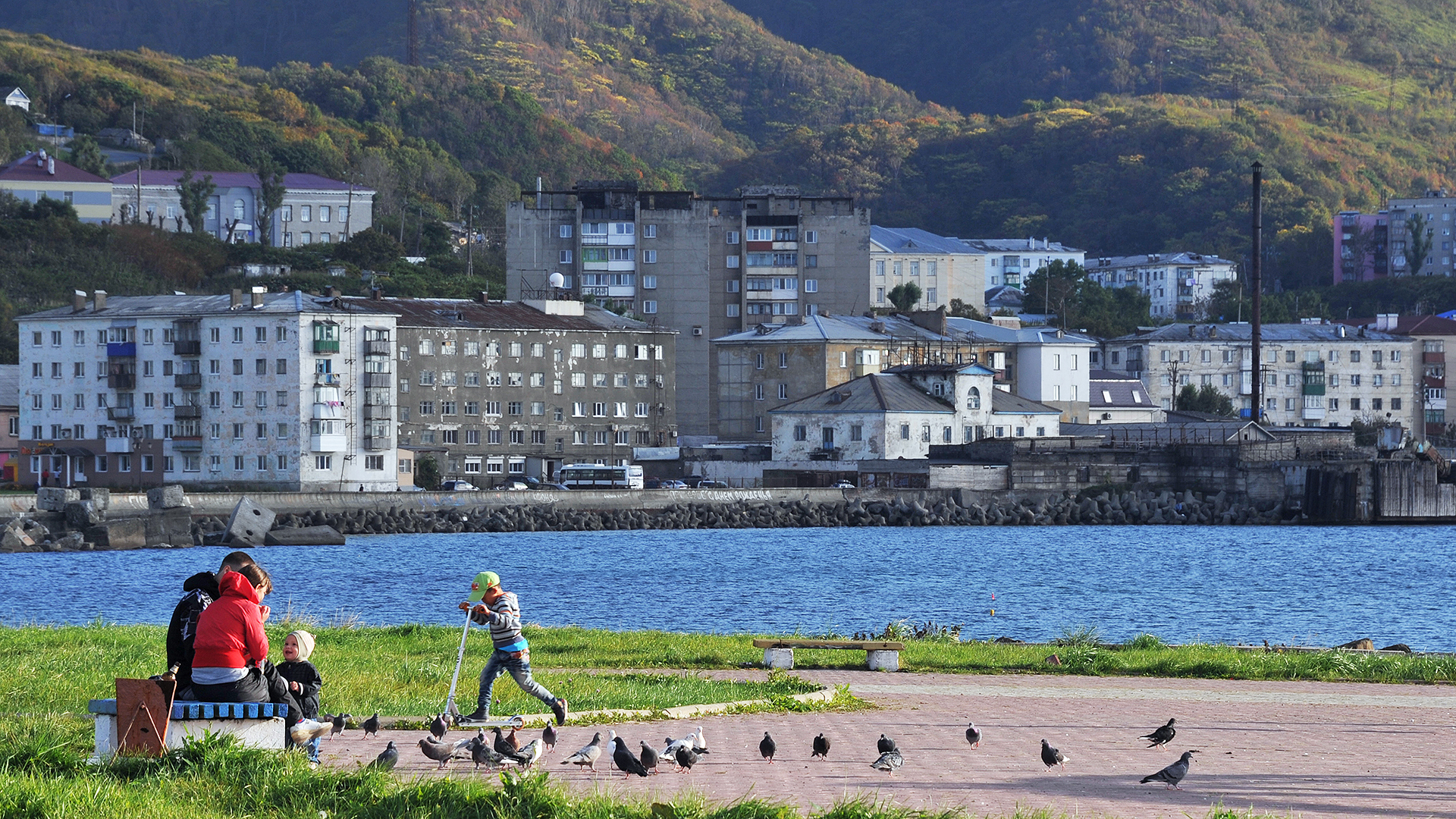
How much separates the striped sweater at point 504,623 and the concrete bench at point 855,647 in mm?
6837

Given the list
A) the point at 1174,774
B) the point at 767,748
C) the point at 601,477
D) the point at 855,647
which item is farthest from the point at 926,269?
the point at 1174,774

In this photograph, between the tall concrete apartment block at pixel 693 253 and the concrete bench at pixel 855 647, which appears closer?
the concrete bench at pixel 855 647

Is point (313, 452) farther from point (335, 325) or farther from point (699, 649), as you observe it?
point (699, 649)

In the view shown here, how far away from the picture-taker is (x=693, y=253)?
418ft

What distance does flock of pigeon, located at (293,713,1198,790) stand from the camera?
1212 cm

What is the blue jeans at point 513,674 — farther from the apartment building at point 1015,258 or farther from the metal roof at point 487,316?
the apartment building at point 1015,258

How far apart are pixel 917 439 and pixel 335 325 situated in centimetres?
2965

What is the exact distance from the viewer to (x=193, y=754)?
465 inches

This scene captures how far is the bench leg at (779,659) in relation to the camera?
2123 centimetres

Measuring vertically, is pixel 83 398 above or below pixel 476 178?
below

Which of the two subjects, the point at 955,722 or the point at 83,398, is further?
the point at 83,398

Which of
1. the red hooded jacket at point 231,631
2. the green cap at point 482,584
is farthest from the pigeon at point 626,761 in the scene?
the green cap at point 482,584

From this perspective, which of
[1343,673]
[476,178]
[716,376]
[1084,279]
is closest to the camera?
[1343,673]

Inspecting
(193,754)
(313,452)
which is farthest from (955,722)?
(313,452)
